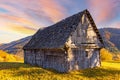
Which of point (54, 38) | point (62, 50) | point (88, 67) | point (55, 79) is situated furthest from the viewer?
point (54, 38)

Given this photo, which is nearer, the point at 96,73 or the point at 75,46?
the point at 96,73

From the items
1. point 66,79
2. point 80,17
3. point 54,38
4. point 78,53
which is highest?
point 80,17

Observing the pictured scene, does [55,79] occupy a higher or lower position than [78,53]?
lower

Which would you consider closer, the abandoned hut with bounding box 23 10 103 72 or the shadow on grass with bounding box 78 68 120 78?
the shadow on grass with bounding box 78 68 120 78

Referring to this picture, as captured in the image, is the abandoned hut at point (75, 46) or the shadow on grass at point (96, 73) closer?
the shadow on grass at point (96, 73)

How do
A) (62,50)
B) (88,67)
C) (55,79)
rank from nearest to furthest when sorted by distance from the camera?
(55,79)
(62,50)
(88,67)

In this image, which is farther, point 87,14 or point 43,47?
point 43,47

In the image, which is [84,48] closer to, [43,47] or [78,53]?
[78,53]

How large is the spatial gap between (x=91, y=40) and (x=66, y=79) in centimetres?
1015

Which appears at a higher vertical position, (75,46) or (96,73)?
(75,46)

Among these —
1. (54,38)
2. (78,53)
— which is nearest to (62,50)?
(78,53)

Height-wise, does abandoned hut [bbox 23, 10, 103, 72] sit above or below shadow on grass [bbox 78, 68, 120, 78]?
above

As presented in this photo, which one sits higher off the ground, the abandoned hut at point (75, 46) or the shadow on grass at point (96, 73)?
the abandoned hut at point (75, 46)

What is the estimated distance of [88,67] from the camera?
33.8 m
